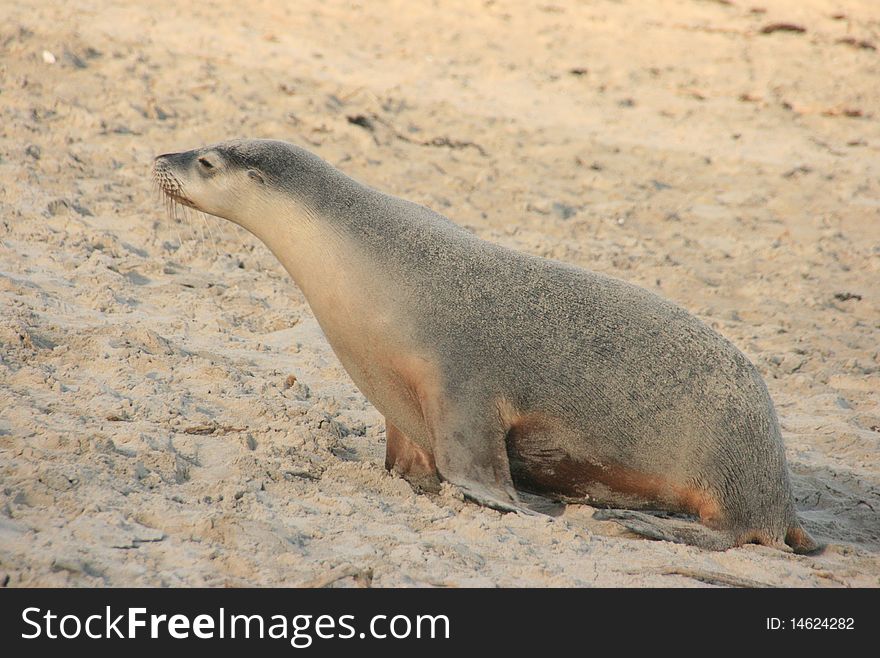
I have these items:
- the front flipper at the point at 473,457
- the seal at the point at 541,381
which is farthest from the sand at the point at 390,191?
the seal at the point at 541,381

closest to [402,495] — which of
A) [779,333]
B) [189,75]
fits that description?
[779,333]

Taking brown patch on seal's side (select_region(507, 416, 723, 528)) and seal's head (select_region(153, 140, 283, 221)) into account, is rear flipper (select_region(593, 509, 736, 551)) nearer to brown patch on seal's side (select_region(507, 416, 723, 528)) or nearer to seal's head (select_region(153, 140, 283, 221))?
brown patch on seal's side (select_region(507, 416, 723, 528))

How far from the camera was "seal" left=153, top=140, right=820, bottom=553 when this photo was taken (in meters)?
4.12

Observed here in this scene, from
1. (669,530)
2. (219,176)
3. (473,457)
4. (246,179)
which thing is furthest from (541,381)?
(219,176)

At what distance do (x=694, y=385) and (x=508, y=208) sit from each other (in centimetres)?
389

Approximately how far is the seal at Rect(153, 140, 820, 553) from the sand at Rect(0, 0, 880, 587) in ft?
0.65

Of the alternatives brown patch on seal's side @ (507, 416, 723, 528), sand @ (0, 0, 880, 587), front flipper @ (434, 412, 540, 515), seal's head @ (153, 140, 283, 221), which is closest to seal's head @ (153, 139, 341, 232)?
seal's head @ (153, 140, 283, 221)

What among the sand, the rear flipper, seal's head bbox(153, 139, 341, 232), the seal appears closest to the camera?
the sand

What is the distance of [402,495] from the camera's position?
4145 millimetres

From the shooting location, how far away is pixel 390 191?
25.5ft

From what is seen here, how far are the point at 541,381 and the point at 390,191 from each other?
12.7ft

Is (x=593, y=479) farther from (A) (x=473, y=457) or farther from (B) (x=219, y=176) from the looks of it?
(B) (x=219, y=176)

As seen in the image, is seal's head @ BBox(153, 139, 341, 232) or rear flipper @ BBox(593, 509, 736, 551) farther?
seal's head @ BBox(153, 139, 341, 232)
